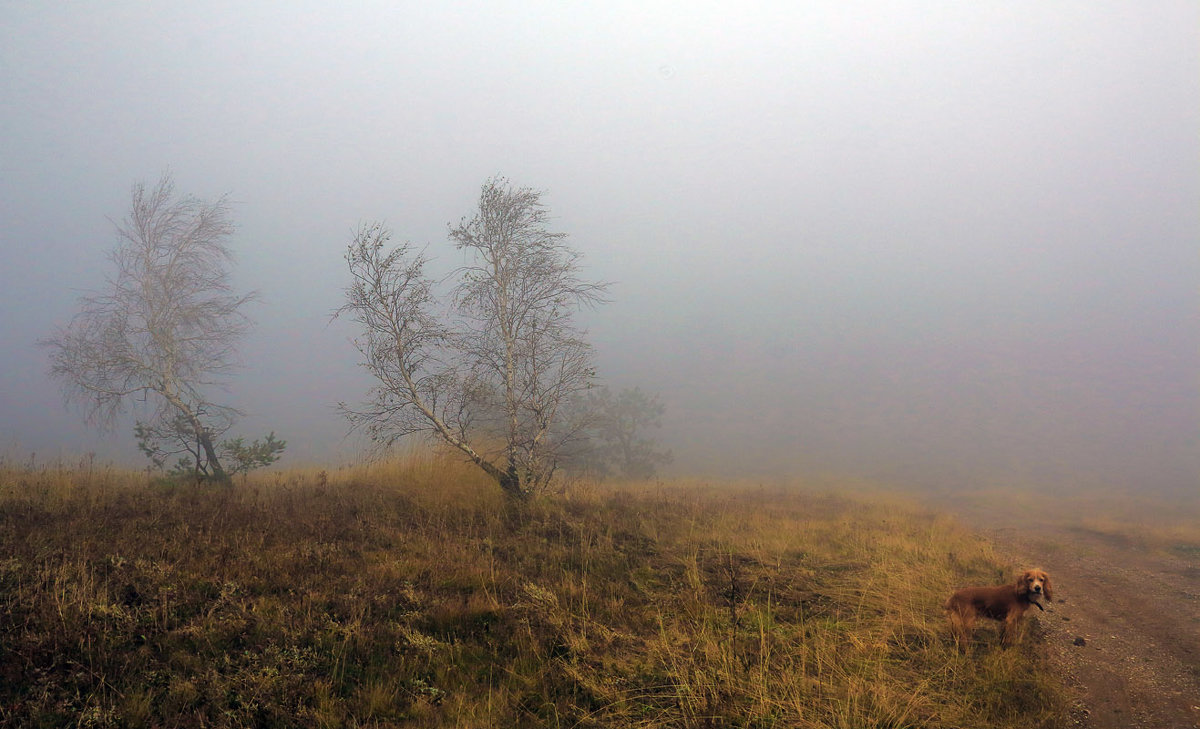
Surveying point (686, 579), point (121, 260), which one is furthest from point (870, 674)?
point (121, 260)

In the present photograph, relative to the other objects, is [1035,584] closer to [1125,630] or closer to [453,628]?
[1125,630]

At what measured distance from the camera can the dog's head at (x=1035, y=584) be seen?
15.4ft

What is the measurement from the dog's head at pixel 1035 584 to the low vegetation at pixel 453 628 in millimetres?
601

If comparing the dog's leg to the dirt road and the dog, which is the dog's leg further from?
the dirt road

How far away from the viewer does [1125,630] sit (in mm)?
6043

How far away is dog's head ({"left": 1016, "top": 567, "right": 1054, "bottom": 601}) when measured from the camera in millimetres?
4688

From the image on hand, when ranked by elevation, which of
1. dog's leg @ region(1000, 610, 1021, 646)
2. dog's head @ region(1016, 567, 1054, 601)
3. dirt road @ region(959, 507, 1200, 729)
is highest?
dog's head @ region(1016, 567, 1054, 601)

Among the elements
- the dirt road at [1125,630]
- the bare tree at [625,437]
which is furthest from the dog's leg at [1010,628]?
the bare tree at [625,437]

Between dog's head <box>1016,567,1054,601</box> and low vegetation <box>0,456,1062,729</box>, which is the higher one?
dog's head <box>1016,567,1054,601</box>

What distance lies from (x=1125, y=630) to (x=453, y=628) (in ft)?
25.9

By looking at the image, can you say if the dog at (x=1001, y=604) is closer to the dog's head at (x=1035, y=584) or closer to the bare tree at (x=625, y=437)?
the dog's head at (x=1035, y=584)

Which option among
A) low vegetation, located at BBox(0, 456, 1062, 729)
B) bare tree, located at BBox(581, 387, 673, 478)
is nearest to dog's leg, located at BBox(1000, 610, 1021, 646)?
low vegetation, located at BBox(0, 456, 1062, 729)

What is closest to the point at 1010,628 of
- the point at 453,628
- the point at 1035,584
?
the point at 1035,584

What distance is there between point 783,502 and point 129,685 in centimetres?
1870
